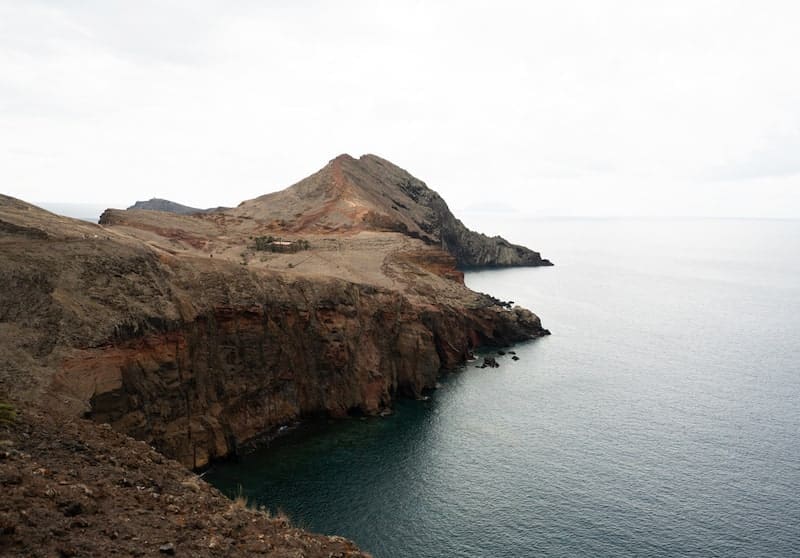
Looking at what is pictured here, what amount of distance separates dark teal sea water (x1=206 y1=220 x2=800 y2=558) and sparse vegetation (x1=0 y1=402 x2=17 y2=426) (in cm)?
2233

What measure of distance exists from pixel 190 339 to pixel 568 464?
38.6m

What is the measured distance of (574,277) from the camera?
190 metres

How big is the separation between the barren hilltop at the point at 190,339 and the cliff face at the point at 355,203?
35.5 feet

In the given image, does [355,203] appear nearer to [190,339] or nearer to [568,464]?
[190,339]

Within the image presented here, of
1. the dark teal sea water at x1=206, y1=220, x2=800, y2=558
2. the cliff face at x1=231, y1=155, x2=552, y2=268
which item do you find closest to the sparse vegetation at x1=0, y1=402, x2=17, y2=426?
the dark teal sea water at x1=206, y1=220, x2=800, y2=558

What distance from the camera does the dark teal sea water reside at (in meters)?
42.3

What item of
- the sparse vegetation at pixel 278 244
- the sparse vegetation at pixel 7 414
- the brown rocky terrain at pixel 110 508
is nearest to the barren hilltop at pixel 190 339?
the brown rocky terrain at pixel 110 508

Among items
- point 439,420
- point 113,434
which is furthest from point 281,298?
point 113,434

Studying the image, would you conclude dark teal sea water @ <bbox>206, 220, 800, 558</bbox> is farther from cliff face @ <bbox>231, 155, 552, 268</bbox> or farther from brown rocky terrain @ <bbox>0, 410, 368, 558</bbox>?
cliff face @ <bbox>231, 155, 552, 268</bbox>

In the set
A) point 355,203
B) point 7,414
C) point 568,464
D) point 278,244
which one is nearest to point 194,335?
point 7,414

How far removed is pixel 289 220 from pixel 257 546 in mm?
94882

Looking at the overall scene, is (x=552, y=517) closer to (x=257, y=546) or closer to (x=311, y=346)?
(x=257, y=546)

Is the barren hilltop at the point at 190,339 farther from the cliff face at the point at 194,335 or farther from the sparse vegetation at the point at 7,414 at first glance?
the sparse vegetation at the point at 7,414

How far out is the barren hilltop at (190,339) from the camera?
27.5 m
